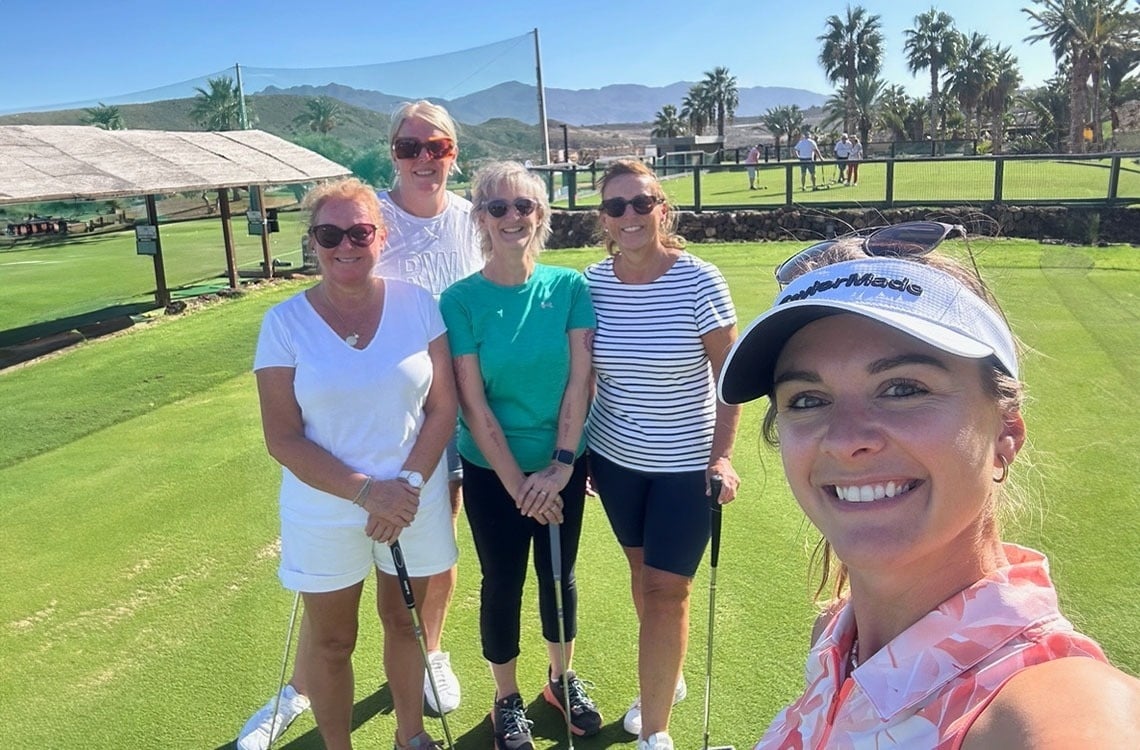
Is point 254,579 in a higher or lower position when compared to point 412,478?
lower

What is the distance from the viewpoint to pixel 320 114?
51781 millimetres

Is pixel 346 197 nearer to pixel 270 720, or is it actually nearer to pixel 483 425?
pixel 483 425

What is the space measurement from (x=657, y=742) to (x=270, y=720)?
1305 mm

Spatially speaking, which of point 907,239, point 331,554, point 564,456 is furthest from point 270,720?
point 907,239

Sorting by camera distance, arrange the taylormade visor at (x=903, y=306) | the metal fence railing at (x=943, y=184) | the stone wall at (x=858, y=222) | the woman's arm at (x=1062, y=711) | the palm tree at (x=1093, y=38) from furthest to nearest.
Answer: the palm tree at (x=1093, y=38) → the metal fence railing at (x=943, y=184) → the stone wall at (x=858, y=222) → the taylormade visor at (x=903, y=306) → the woman's arm at (x=1062, y=711)

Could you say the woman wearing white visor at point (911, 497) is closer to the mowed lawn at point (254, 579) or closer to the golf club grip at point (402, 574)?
the mowed lawn at point (254, 579)

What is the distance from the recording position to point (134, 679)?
3.21 meters

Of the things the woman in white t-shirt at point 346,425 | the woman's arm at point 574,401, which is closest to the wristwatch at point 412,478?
the woman in white t-shirt at point 346,425

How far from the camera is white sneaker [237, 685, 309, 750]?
2824 mm

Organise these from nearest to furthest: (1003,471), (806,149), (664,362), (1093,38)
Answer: (1003,471) → (664,362) → (806,149) → (1093,38)

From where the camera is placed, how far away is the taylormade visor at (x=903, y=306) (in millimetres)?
1161

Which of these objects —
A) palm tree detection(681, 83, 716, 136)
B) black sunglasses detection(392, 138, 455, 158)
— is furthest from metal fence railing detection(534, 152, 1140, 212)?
palm tree detection(681, 83, 716, 136)

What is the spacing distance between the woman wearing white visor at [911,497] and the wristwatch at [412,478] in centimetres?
136

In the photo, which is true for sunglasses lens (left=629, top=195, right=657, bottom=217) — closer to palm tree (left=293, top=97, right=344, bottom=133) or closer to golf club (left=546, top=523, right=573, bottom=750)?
golf club (left=546, top=523, right=573, bottom=750)
